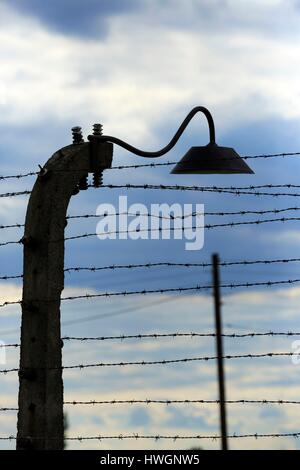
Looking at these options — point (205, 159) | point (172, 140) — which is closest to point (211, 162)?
point (205, 159)

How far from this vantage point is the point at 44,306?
10.1 meters

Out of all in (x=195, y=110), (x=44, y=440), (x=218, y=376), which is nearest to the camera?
(x=44, y=440)

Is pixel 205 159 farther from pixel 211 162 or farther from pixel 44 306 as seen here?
pixel 44 306

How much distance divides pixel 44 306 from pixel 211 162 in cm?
201

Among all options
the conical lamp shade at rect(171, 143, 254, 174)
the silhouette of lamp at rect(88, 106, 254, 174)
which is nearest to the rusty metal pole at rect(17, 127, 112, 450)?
the silhouette of lamp at rect(88, 106, 254, 174)

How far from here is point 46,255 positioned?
397 inches

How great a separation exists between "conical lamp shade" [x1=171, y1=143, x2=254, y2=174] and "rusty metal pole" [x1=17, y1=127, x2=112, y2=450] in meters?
0.99

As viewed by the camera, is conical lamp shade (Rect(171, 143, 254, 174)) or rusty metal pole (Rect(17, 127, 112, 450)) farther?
conical lamp shade (Rect(171, 143, 254, 174))

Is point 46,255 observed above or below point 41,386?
above

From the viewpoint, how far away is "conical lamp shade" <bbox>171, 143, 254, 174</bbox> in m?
10.5

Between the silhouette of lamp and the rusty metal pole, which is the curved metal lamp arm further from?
the rusty metal pole
